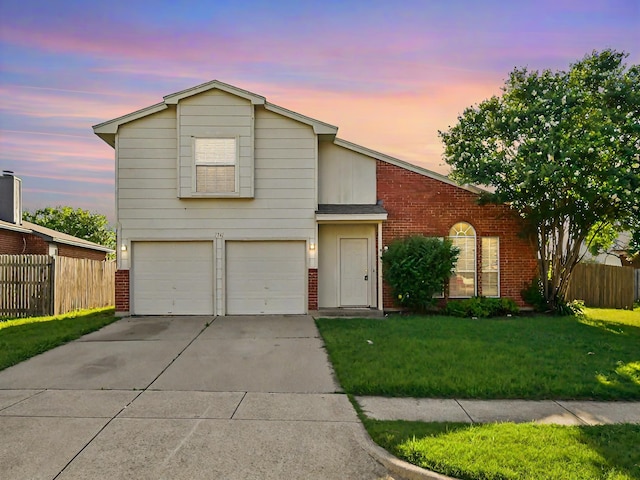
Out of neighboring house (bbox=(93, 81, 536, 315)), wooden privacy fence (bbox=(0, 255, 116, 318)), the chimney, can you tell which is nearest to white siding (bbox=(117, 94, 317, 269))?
neighboring house (bbox=(93, 81, 536, 315))

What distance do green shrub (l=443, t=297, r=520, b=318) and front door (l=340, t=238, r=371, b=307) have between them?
2.44 m

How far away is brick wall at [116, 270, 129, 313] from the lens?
46.0 ft

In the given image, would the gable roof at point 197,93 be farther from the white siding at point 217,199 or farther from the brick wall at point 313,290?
the brick wall at point 313,290

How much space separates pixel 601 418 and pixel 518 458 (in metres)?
2.05

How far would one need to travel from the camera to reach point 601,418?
5.95 meters

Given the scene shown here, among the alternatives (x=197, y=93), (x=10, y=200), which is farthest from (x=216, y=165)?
(x=10, y=200)

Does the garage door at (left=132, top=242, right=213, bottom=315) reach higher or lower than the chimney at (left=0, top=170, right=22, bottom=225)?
lower

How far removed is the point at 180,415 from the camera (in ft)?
19.2

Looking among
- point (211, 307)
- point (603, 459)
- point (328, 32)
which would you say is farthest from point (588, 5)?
point (211, 307)

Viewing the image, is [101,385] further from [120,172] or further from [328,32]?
[328,32]

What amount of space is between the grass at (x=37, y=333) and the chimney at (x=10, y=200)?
9431 millimetres

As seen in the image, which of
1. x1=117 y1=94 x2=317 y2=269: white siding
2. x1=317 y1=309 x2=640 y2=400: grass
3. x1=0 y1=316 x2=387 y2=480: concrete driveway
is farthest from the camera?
x1=117 y1=94 x2=317 y2=269: white siding

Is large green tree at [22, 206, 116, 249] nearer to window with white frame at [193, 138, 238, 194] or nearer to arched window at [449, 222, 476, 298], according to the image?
window with white frame at [193, 138, 238, 194]

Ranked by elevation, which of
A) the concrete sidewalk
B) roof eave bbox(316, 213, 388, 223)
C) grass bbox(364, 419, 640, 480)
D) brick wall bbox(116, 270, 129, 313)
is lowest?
the concrete sidewalk
